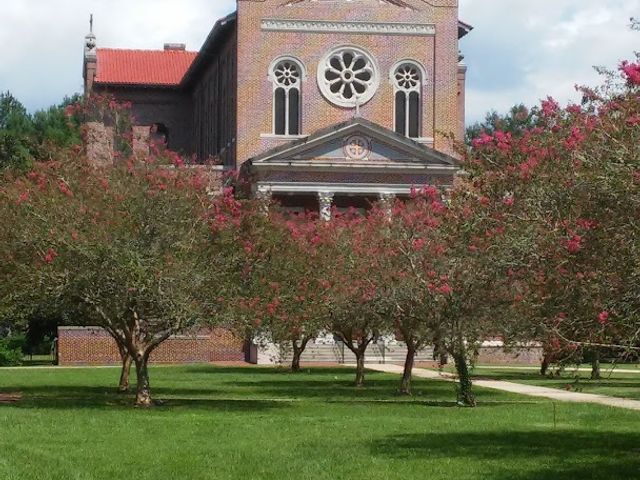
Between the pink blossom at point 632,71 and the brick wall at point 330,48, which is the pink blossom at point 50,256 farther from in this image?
the brick wall at point 330,48

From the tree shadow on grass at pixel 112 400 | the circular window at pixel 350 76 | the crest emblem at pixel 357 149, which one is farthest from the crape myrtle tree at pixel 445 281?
the circular window at pixel 350 76

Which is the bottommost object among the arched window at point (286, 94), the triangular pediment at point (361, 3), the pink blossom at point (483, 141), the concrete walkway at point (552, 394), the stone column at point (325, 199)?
the concrete walkway at point (552, 394)

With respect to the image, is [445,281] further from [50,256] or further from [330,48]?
[330,48]

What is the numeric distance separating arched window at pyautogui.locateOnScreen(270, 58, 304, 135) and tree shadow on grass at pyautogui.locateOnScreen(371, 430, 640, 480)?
39.9 metres

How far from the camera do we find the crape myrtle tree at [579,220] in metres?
15.0

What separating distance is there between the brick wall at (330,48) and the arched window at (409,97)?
0.32 m

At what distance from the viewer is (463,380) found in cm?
2788

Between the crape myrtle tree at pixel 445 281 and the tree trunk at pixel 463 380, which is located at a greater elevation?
the crape myrtle tree at pixel 445 281

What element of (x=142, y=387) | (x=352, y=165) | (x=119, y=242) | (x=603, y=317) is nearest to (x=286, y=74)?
(x=352, y=165)

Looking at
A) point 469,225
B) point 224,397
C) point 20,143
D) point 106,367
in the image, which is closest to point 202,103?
point 20,143

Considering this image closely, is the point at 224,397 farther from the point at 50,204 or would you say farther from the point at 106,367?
the point at 106,367

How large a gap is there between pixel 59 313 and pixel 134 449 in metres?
11.4

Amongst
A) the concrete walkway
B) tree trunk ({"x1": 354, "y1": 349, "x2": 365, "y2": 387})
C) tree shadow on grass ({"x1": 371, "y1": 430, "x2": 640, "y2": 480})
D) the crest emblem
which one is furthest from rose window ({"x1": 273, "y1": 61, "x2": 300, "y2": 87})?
tree shadow on grass ({"x1": 371, "y1": 430, "x2": 640, "y2": 480})

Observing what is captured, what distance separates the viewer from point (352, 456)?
17.7m
